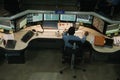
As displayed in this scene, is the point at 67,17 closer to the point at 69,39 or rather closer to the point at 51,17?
the point at 51,17

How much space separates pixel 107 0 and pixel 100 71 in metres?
1.97

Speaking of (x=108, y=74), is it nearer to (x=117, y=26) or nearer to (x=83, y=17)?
(x=117, y=26)

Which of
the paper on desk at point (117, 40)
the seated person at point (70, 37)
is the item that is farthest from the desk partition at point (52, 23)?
the seated person at point (70, 37)

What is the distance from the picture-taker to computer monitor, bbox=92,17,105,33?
493 centimetres

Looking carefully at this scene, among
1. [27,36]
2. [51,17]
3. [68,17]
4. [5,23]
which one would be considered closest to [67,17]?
[68,17]

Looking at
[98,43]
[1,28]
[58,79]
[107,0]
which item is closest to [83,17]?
[98,43]

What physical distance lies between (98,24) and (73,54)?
3.13 feet

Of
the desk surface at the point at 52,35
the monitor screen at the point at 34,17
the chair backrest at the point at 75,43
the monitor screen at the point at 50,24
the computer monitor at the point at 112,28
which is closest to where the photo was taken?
the chair backrest at the point at 75,43

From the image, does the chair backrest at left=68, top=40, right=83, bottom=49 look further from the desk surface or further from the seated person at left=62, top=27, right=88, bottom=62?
the desk surface

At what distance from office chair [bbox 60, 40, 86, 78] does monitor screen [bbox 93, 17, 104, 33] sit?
759 mm

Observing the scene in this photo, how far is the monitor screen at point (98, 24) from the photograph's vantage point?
493cm

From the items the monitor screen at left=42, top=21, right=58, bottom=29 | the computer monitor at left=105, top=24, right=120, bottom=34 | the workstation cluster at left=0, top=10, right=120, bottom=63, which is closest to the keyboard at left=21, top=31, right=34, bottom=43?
the workstation cluster at left=0, top=10, right=120, bottom=63

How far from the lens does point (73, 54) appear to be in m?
4.80

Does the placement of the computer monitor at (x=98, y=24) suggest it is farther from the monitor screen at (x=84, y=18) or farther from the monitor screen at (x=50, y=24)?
the monitor screen at (x=50, y=24)
